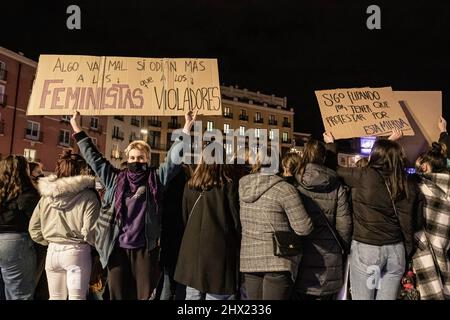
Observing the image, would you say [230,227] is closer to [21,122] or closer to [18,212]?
[18,212]

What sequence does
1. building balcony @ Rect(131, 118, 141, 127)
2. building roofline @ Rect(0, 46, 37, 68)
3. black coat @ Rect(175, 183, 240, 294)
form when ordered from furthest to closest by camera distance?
building balcony @ Rect(131, 118, 141, 127) < building roofline @ Rect(0, 46, 37, 68) < black coat @ Rect(175, 183, 240, 294)

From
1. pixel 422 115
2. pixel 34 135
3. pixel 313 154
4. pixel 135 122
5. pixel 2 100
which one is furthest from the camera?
pixel 135 122

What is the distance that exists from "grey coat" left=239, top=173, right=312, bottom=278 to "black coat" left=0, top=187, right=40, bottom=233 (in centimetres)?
227

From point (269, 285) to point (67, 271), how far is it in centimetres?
194

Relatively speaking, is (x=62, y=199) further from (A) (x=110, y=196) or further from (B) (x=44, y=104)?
(B) (x=44, y=104)

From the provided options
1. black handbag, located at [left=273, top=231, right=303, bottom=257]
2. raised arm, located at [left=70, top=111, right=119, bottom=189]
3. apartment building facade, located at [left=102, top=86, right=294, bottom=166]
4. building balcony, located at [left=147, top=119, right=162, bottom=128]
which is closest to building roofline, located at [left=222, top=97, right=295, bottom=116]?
apartment building facade, located at [left=102, top=86, right=294, bottom=166]

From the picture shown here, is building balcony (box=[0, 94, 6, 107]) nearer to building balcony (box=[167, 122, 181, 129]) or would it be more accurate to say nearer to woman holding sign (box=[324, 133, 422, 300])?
building balcony (box=[167, 122, 181, 129])

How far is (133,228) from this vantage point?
358cm

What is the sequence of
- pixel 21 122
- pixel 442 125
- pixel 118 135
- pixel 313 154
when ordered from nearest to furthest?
pixel 313 154, pixel 442 125, pixel 21 122, pixel 118 135

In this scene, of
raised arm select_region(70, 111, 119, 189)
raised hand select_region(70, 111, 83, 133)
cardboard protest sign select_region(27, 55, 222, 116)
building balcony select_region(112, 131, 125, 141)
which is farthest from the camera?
building balcony select_region(112, 131, 125, 141)

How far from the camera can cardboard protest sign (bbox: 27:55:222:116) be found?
4559 millimetres

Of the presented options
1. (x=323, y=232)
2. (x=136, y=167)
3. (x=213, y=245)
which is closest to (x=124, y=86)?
(x=136, y=167)

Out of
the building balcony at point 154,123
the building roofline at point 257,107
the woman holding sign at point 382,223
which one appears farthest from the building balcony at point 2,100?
the woman holding sign at point 382,223

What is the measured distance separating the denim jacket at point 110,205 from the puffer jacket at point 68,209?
16cm
